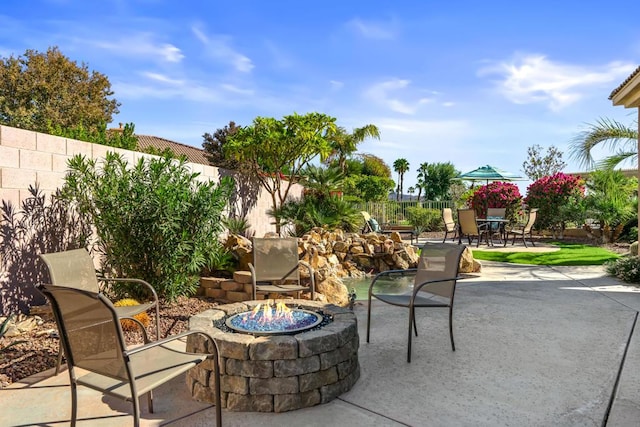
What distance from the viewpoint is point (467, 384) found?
10.3ft

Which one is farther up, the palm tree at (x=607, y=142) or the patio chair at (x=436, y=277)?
the palm tree at (x=607, y=142)

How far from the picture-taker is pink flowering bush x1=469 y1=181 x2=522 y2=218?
1561 cm

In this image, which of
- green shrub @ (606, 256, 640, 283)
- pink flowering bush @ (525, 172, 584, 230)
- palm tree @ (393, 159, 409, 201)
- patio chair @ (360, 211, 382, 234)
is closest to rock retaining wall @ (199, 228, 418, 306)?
patio chair @ (360, 211, 382, 234)

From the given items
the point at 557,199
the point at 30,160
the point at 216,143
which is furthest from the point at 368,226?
the point at 216,143

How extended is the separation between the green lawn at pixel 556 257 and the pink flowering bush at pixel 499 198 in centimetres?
465

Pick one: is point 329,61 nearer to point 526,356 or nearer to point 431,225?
point 526,356

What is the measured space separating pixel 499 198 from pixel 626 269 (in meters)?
8.61

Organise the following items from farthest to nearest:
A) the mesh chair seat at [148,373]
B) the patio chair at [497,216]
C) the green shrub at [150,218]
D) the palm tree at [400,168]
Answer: the palm tree at [400,168] → the patio chair at [497,216] → the green shrub at [150,218] → the mesh chair seat at [148,373]

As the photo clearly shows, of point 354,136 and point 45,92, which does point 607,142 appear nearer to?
point 354,136

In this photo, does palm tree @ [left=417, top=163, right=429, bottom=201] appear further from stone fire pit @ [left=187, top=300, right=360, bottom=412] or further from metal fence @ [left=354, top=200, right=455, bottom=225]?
stone fire pit @ [left=187, top=300, right=360, bottom=412]

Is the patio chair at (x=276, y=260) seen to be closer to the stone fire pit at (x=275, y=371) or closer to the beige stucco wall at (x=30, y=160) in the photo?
the stone fire pit at (x=275, y=371)

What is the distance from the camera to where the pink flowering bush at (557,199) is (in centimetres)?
1437

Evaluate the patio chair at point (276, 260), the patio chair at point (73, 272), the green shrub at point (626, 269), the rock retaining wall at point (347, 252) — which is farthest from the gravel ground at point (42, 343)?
the green shrub at point (626, 269)

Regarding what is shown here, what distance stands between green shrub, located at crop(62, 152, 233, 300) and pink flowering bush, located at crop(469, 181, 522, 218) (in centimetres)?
1280
